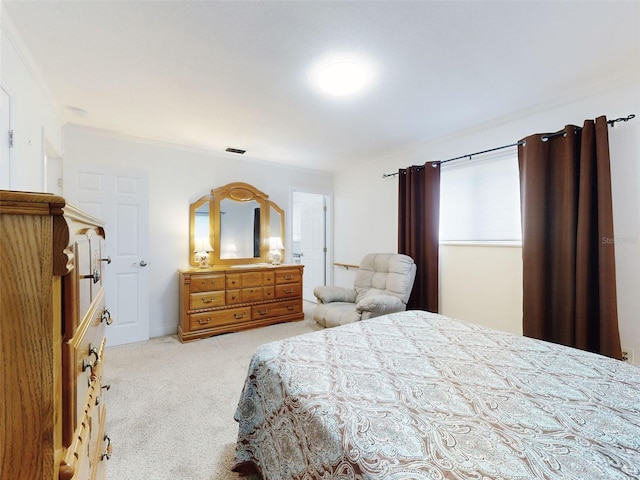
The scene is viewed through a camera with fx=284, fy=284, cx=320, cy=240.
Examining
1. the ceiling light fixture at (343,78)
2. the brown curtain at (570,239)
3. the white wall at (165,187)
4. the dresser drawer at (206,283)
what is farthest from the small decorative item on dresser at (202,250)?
the brown curtain at (570,239)

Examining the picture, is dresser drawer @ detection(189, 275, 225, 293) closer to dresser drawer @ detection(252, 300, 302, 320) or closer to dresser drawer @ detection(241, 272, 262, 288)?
dresser drawer @ detection(241, 272, 262, 288)

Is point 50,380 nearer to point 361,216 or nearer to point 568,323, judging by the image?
point 568,323

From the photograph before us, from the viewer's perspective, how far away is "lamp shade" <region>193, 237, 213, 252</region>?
357 cm

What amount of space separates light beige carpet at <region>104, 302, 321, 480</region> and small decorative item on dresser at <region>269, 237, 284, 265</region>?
1240mm

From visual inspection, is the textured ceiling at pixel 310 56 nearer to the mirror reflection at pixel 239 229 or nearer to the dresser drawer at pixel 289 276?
the mirror reflection at pixel 239 229

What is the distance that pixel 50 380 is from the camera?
19.1 inches

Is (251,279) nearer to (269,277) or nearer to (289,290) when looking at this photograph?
(269,277)

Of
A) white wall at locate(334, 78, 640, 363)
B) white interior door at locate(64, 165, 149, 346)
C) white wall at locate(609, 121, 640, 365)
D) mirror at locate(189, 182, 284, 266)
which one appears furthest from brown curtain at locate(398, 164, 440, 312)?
white interior door at locate(64, 165, 149, 346)

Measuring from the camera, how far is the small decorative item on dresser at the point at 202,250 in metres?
3.58

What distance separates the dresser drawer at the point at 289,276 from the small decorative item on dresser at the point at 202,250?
3.08 feet

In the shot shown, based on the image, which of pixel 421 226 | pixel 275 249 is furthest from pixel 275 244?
pixel 421 226

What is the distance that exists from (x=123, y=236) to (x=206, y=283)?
1.02 meters

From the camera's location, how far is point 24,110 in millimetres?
1806

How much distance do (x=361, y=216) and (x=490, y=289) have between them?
81.1 inches
